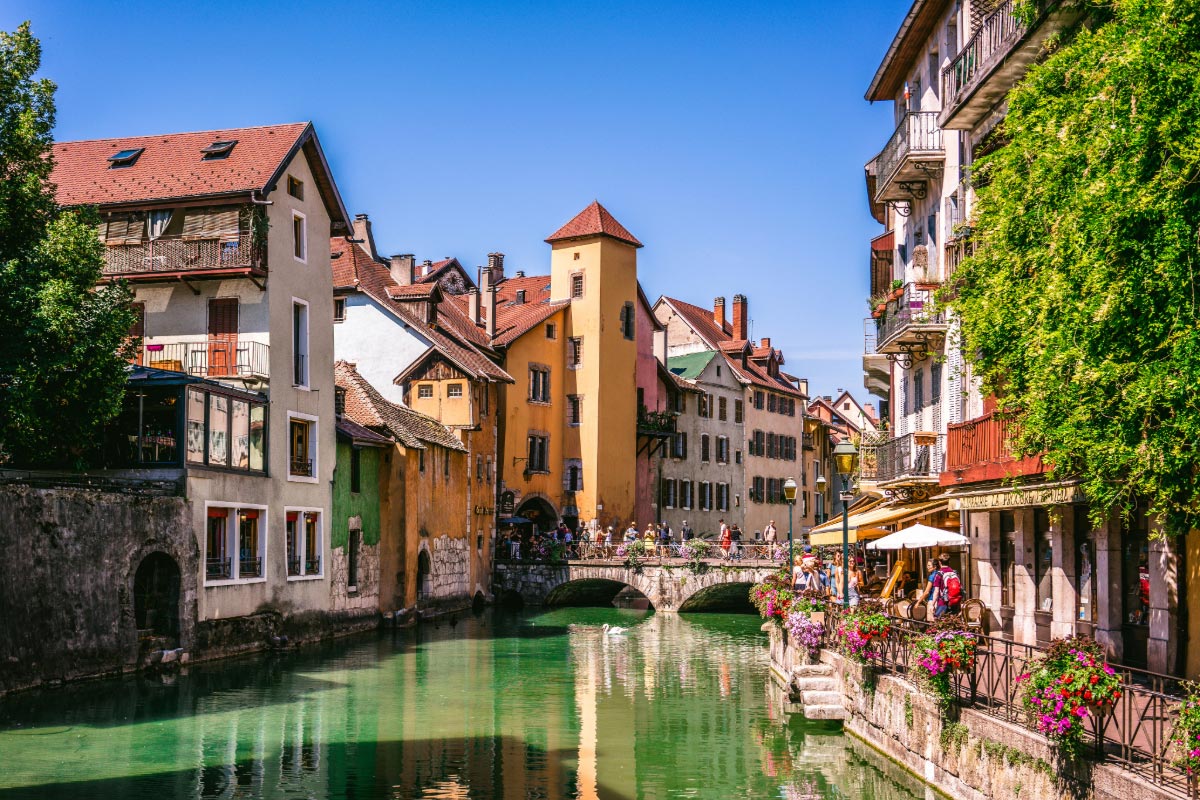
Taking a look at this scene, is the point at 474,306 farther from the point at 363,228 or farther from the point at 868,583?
the point at 868,583

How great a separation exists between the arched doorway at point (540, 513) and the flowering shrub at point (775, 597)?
28962 mm

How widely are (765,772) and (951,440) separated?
1005 cm

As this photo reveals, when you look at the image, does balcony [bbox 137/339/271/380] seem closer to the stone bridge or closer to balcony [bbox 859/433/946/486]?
balcony [bbox 859/433/946/486]

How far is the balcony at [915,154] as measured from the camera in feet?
100

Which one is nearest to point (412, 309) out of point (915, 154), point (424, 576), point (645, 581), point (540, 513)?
point (424, 576)

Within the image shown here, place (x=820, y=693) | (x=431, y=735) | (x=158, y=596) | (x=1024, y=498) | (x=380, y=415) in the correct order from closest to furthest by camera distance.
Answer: (x=1024, y=498) < (x=431, y=735) < (x=820, y=693) < (x=158, y=596) < (x=380, y=415)

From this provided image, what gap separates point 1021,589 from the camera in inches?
971

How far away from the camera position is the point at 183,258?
1407 inches

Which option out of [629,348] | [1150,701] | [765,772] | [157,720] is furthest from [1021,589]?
[629,348]

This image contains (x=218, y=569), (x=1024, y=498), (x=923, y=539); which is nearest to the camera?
(x=1024, y=498)

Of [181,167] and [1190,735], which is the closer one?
[1190,735]

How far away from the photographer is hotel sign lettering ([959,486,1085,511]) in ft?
65.1

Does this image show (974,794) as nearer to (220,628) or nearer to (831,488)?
(220,628)

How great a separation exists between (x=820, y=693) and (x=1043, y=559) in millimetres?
5058
